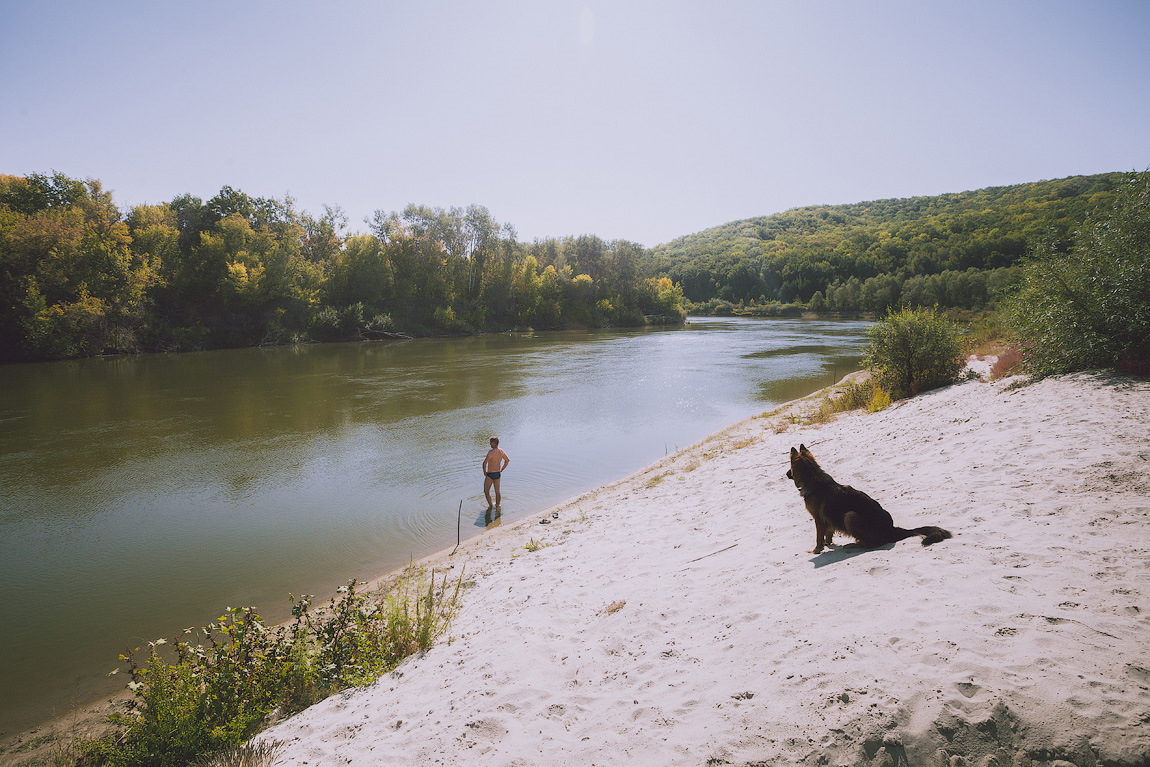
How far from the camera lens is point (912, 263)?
111 m

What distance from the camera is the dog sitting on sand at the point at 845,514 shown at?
495cm

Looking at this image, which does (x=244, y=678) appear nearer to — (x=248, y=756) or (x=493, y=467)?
(x=248, y=756)

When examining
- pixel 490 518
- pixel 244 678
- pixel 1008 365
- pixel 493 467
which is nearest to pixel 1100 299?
pixel 1008 365

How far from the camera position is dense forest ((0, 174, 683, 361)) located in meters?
41.6

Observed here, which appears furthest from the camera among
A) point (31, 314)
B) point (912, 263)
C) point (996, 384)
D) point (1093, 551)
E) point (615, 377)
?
point (912, 263)

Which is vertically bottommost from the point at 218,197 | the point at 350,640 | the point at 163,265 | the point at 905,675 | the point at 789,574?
the point at 350,640

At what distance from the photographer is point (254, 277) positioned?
5466cm

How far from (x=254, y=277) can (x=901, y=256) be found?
133 m

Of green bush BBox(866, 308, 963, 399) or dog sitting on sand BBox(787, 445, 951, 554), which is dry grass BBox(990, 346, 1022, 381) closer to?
green bush BBox(866, 308, 963, 399)

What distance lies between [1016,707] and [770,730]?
120 cm

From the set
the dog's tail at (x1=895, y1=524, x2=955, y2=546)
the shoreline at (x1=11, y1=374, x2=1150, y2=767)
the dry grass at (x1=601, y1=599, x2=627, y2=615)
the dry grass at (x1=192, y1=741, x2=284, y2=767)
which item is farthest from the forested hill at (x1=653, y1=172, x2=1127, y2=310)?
the dry grass at (x1=192, y1=741, x2=284, y2=767)

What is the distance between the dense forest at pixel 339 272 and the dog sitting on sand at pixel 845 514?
874cm

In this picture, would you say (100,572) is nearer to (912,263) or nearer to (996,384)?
(996,384)

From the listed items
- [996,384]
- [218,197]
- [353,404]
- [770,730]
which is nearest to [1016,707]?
[770,730]
